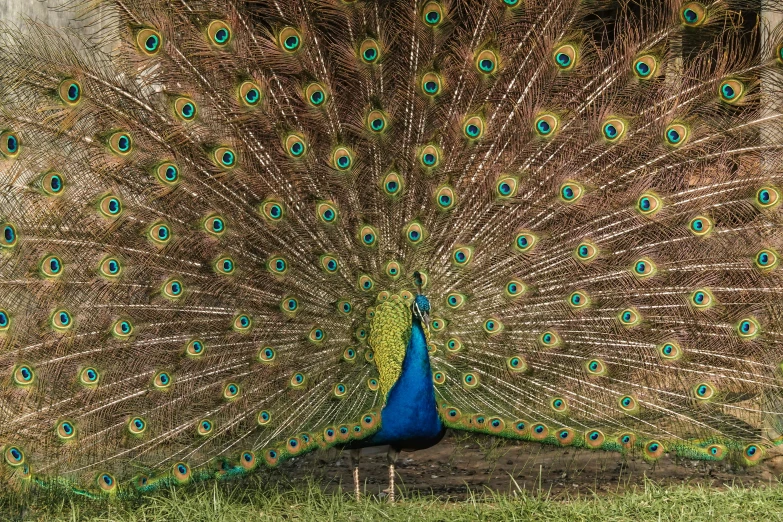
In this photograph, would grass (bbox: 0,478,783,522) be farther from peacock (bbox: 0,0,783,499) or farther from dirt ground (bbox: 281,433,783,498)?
dirt ground (bbox: 281,433,783,498)

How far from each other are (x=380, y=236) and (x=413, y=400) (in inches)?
28.5

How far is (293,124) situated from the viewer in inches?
148

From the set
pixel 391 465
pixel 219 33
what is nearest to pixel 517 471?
pixel 391 465

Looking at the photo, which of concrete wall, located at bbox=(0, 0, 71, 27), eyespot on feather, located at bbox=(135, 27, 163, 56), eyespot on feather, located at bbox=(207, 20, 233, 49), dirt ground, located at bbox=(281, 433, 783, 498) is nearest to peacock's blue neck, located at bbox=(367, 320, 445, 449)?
dirt ground, located at bbox=(281, 433, 783, 498)

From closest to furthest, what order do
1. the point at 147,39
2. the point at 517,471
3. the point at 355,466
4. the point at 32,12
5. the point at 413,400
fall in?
the point at 147,39 → the point at 413,400 → the point at 355,466 → the point at 517,471 → the point at 32,12

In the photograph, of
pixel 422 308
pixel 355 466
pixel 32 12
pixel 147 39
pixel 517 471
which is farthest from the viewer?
pixel 32 12

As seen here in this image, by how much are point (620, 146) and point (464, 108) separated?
0.68m

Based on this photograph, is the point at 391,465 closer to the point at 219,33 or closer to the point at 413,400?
the point at 413,400

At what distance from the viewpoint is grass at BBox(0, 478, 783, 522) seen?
137 inches

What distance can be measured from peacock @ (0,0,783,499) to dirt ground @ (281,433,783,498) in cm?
37

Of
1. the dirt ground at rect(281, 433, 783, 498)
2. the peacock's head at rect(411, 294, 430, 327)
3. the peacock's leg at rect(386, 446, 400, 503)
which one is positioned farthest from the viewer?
the dirt ground at rect(281, 433, 783, 498)

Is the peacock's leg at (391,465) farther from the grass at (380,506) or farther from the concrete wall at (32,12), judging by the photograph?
the concrete wall at (32,12)

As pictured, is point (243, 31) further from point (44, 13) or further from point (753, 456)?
point (753, 456)

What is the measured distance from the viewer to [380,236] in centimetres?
393
